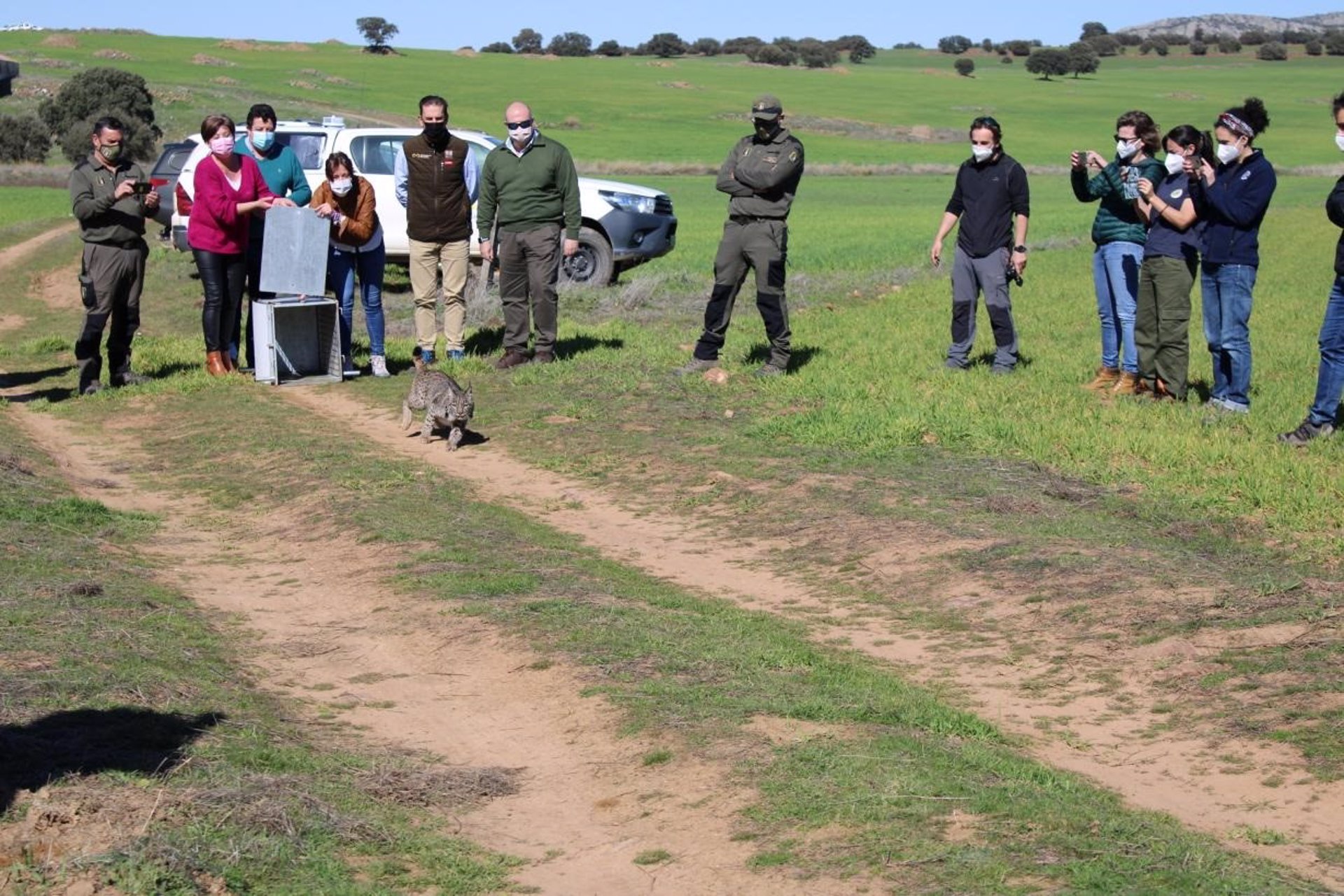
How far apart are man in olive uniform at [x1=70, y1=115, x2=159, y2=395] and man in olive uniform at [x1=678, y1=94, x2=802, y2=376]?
14.8 feet

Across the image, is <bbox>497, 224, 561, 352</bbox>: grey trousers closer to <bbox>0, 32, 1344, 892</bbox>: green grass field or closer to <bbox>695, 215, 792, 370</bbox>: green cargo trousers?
<bbox>0, 32, 1344, 892</bbox>: green grass field

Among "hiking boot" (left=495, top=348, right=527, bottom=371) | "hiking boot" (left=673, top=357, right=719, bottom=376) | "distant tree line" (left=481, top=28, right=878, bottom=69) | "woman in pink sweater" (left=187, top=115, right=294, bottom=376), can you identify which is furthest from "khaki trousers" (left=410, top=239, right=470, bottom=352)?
"distant tree line" (left=481, top=28, right=878, bottom=69)

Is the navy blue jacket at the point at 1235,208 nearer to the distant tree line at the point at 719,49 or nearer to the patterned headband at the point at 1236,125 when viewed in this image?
the patterned headband at the point at 1236,125

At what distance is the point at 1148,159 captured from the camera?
11.3 metres

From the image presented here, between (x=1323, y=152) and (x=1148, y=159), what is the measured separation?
54.5 m

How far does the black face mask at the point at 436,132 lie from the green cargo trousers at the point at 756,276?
2.57m

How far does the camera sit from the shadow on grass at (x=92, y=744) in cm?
463

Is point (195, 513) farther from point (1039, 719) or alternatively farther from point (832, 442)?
point (1039, 719)

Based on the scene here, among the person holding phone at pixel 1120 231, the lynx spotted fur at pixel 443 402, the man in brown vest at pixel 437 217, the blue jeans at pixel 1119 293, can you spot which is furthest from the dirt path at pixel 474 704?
the blue jeans at pixel 1119 293

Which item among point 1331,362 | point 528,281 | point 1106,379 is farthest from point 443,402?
point 1331,362

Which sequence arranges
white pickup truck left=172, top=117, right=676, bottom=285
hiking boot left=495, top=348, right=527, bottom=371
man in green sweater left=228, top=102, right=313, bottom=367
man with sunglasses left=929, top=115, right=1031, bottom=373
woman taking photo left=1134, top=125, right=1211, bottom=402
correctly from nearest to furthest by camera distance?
woman taking photo left=1134, top=125, right=1211, bottom=402 → man with sunglasses left=929, top=115, right=1031, bottom=373 → man in green sweater left=228, top=102, right=313, bottom=367 → hiking boot left=495, top=348, right=527, bottom=371 → white pickup truck left=172, top=117, right=676, bottom=285

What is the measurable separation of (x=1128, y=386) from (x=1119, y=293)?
0.72 metres

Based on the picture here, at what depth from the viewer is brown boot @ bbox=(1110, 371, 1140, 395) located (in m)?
11.9

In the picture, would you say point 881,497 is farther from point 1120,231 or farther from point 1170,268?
point 1120,231
